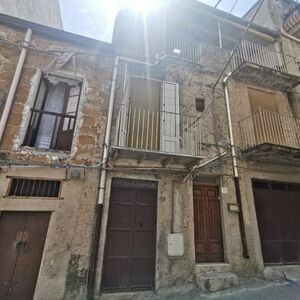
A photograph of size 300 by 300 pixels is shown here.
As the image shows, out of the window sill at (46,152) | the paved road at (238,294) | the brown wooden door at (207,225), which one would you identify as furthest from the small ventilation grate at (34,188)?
the brown wooden door at (207,225)

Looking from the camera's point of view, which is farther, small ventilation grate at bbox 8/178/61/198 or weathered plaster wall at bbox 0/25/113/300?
small ventilation grate at bbox 8/178/61/198

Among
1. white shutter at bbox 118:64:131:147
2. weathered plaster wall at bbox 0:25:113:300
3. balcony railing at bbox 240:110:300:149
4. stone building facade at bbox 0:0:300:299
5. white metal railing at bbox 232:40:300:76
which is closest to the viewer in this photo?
weathered plaster wall at bbox 0:25:113:300

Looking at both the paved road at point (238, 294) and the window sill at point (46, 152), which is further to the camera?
the window sill at point (46, 152)

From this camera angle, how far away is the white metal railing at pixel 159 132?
582 centimetres

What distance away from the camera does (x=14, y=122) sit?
495 cm

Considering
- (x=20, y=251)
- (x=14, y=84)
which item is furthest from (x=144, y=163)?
(x=14, y=84)

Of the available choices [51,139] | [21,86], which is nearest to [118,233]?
[51,139]

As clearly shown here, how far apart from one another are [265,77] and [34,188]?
8753 mm

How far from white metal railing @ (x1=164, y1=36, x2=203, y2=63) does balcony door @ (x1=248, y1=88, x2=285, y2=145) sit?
2548 millimetres

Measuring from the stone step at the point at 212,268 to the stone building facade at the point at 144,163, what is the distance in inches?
1.1

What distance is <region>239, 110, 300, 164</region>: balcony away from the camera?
6223 millimetres

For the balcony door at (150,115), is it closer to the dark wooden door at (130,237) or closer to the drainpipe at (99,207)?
the drainpipe at (99,207)

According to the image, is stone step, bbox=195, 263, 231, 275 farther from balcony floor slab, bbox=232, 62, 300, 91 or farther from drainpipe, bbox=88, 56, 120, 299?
balcony floor slab, bbox=232, 62, 300, 91

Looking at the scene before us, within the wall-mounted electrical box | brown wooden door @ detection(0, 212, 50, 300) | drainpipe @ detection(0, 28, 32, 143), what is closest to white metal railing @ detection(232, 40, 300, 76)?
the wall-mounted electrical box
